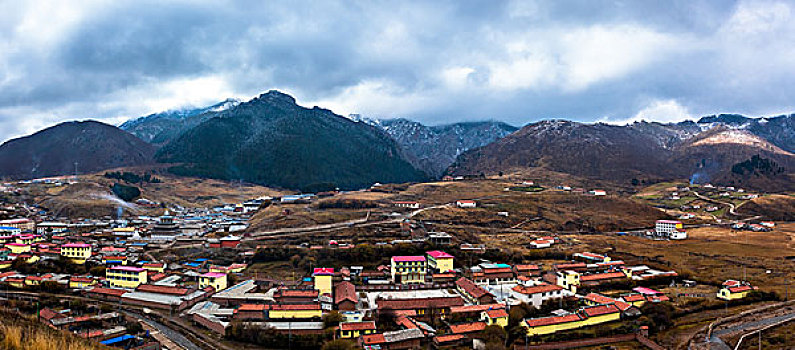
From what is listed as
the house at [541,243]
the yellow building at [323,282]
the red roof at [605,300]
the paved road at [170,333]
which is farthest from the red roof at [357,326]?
the house at [541,243]

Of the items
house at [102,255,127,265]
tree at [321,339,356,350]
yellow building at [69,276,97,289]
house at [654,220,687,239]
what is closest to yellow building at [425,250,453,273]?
tree at [321,339,356,350]

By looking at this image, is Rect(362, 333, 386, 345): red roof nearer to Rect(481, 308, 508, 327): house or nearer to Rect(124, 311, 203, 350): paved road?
Rect(481, 308, 508, 327): house

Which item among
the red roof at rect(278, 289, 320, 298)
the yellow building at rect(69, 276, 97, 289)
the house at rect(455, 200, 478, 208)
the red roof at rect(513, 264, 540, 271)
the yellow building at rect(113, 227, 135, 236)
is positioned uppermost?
the house at rect(455, 200, 478, 208)

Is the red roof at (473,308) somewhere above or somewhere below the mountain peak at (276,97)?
below

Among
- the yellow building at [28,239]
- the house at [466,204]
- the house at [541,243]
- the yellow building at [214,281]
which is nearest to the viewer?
the yellow building at [214,281]

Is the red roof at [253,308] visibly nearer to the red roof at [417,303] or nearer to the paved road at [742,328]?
the red roof at [417,303]

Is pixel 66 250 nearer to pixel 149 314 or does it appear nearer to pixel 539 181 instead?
pixel 149 314

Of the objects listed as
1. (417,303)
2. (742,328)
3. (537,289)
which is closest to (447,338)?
(417,303)

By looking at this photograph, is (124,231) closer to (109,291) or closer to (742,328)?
(109,291)
